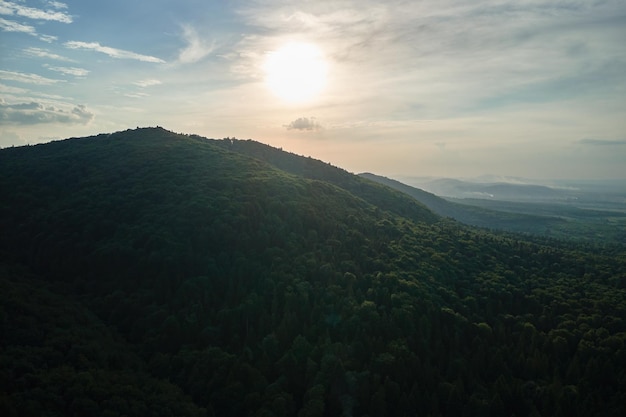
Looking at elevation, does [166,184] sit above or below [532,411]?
above

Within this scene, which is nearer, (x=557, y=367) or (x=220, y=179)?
(x=557, y=367)

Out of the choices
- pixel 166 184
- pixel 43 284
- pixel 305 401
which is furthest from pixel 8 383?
pixel 166 184

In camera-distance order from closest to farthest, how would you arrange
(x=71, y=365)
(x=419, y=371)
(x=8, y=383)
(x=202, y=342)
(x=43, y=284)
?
(x=8, y=383), (x=71, y=365), (x=419, y=371), (x=202, y=342), (x=43, y=284)

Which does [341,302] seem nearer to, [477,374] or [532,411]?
[477,374]

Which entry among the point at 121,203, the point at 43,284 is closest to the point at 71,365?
the point at 43,284

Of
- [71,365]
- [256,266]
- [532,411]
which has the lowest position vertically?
[532,411]

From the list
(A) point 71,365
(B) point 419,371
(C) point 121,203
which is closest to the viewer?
(A) point 71,365
